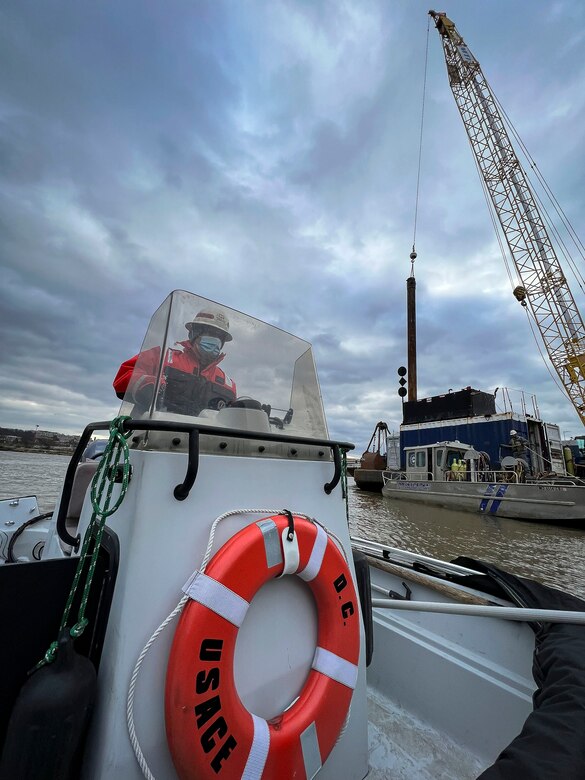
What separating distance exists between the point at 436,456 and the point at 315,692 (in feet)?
51.7

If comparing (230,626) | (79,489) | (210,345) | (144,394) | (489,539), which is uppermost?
(210,345)

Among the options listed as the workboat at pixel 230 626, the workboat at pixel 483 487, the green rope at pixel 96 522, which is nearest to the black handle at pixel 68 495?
the workboat at pixel 230 626

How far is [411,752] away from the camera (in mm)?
1412

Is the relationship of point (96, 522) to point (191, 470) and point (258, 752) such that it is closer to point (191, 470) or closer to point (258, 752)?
point (191, 470)

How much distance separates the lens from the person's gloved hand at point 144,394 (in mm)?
1136

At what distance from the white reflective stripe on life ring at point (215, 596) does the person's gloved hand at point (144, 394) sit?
1.75ft

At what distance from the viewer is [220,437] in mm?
1086

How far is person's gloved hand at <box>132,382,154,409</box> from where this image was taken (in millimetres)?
1136

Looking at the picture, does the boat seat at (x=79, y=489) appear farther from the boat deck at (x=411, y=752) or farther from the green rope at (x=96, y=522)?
the boat deck at (x=411, y=752)

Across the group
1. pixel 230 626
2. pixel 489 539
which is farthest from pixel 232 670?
pixel 489 539

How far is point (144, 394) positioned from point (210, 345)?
0.99ft

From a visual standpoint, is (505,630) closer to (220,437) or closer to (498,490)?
(220,437)

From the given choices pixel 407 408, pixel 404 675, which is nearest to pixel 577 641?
pixel 404 675

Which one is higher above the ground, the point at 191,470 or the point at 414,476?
the point at 414,476
